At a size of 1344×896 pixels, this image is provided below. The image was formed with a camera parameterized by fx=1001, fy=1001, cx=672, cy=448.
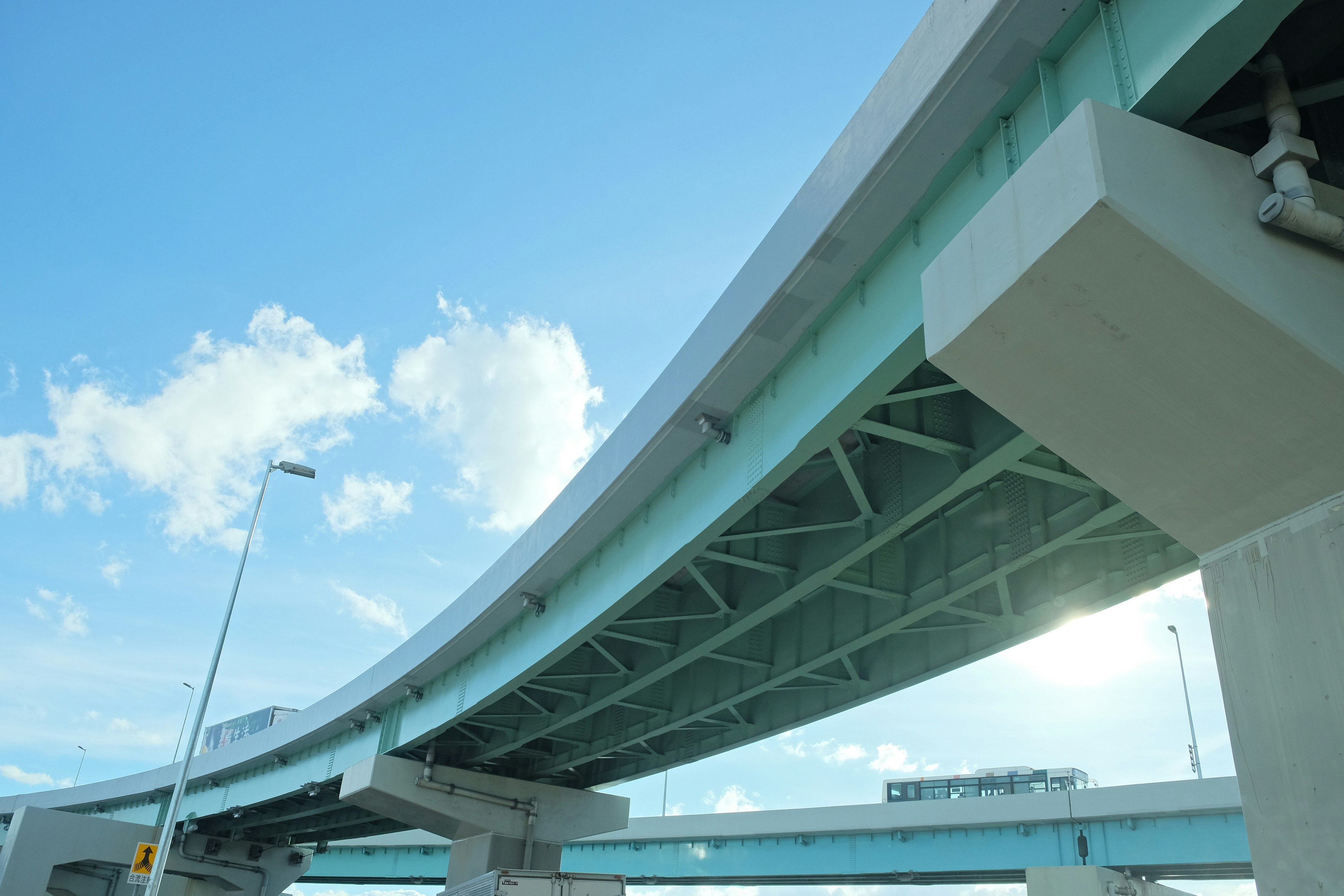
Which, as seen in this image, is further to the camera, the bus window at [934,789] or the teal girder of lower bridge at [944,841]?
the bus window at [934,789]

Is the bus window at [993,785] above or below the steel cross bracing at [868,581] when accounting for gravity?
above

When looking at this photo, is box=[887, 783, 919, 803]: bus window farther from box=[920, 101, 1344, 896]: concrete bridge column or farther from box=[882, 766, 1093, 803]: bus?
box=[920, 101, 1344, 896]: concrete bridge column

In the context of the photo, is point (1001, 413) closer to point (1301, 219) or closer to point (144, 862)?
point (1301, 219)

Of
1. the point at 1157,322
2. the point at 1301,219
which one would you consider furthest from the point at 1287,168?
the point at 1157,322

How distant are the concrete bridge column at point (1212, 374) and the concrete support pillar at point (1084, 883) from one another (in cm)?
890

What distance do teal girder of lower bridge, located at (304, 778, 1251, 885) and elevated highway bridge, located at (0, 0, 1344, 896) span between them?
1200 cm

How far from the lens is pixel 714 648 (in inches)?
653

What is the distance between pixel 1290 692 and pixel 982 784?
45.7 metres

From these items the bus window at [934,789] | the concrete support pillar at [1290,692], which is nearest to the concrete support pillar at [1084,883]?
the concrete support pillar at [1290,692]

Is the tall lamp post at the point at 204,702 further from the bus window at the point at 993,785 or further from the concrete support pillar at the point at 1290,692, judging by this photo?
the bus window at the point at 993,785

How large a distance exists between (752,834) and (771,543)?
29.1 meters

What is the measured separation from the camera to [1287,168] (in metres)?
6.39

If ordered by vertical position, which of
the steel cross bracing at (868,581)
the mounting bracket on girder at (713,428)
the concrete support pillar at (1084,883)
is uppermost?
the mounting bracket on girder at (713,428)

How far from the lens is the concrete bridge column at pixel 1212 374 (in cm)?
596
